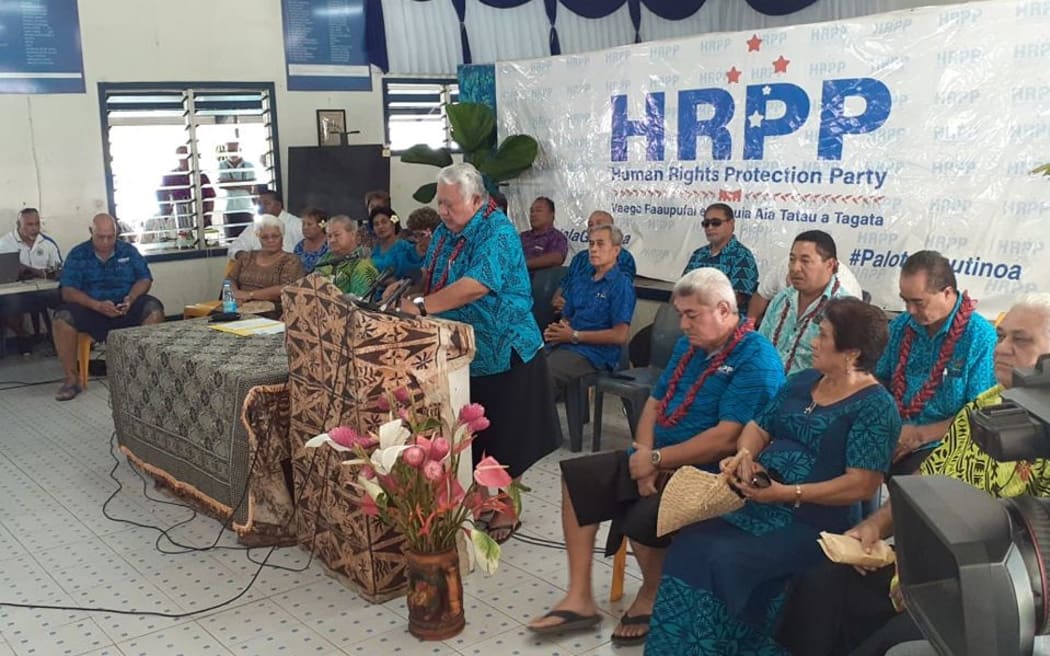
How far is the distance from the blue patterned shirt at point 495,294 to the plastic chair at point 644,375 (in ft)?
3.47

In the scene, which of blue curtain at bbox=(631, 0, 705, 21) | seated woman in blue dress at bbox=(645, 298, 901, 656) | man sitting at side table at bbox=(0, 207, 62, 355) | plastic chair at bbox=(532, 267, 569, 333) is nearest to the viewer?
seated woman in blue dress at bbox=(645, 298, 901, 656)

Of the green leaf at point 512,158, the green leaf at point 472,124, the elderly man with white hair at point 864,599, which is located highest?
the green leaf at point 472,124

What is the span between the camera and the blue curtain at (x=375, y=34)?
8.68 metres

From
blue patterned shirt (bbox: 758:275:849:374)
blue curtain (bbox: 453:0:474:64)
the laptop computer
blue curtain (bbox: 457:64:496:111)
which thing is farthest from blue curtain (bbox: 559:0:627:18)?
blue patterned shirt (bbox: 758:275:849:374)

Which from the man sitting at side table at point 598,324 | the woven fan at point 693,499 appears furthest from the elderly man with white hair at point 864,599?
the man sitting at side table at point 598,324

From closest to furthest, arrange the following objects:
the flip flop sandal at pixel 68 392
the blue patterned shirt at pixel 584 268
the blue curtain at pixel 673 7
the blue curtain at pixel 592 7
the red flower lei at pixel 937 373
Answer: the red flower lei at pixel 937 373
the blue patterned shirt at pixel 584 268
the flip flop sandal at pixel 68 392
the blue curtain at pixel 592 7
the blue curtain at pixel 673 7

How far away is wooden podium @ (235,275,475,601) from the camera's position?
3074mm

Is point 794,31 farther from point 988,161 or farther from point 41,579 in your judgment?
point 41,579

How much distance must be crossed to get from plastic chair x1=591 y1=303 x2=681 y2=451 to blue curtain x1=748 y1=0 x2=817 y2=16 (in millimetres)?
5801

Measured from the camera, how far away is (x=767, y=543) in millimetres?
2453

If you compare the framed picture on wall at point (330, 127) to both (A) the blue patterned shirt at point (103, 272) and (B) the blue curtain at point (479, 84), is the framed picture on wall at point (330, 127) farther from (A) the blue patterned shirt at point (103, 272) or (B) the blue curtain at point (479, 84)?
(A) the blue patterned shirt at point (103, 272)

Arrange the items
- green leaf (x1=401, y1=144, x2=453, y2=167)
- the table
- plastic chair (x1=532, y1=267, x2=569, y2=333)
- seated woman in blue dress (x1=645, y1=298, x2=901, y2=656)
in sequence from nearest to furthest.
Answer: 1. seated woman in blue dress (x1=645, y1=298, x2=901, y2=656)
2. plastic chair (x1=532, y1=267, x2=569, y2=333)
3. the table
4. green leaf (x1=401, y1=144, x2=453, y2=167)

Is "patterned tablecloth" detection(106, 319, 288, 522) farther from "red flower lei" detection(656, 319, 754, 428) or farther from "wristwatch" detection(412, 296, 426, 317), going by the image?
"red flower lei" detection(656, 319, 754, 428)

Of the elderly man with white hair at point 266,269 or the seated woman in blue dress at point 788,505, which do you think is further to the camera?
the elderly man with white hair at point 266,269
